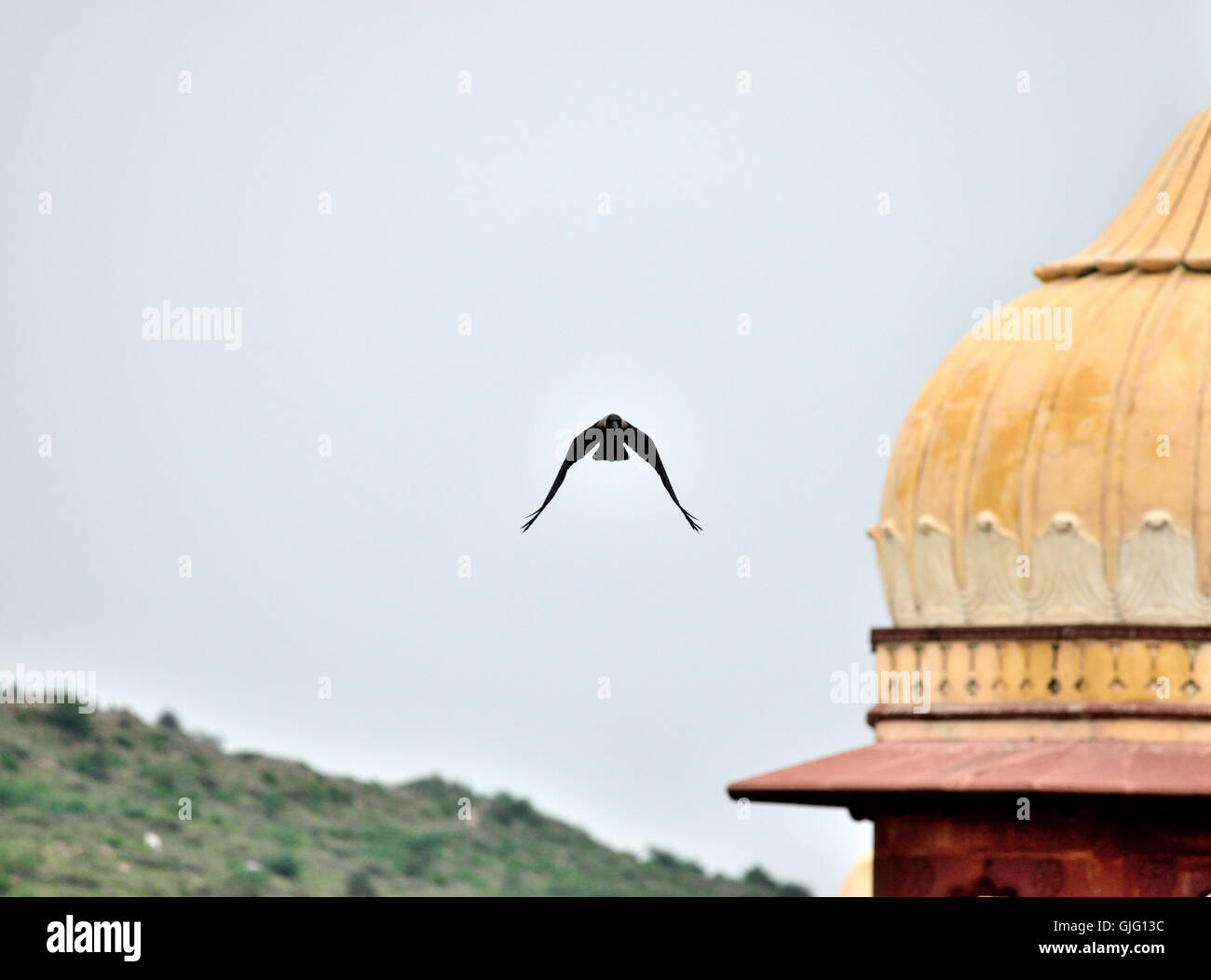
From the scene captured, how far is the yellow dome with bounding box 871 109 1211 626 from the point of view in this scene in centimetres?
2678

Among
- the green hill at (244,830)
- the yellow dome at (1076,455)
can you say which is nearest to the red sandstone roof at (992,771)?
the yellow dome at (1076,455)

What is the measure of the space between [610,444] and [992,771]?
460 cm

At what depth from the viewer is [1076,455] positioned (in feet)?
88.7

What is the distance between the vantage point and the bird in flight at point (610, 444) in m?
23.8

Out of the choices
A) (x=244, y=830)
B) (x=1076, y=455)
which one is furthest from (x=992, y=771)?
(x=244, y=830)

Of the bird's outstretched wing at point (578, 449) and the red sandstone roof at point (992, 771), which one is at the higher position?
the bird's outstretched wing at point (578, 449)

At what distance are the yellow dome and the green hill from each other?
42191 millimetres

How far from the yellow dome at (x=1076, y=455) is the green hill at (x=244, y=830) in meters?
42.2

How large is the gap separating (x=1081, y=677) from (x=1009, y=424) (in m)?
2.17

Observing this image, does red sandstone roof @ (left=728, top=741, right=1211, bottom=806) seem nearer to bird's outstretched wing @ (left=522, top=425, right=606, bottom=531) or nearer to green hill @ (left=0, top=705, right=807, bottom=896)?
bird's outstretched wing @ (left=522, top=425, right=606, bottom=531)

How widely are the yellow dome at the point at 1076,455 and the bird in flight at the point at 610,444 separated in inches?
168

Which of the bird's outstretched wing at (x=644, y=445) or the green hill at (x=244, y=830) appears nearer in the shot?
the bird's outstretched wing at (x=644, y=445)

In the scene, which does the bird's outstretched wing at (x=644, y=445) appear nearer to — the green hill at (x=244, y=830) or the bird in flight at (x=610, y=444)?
the bird in flight at (x=610, y=444)
